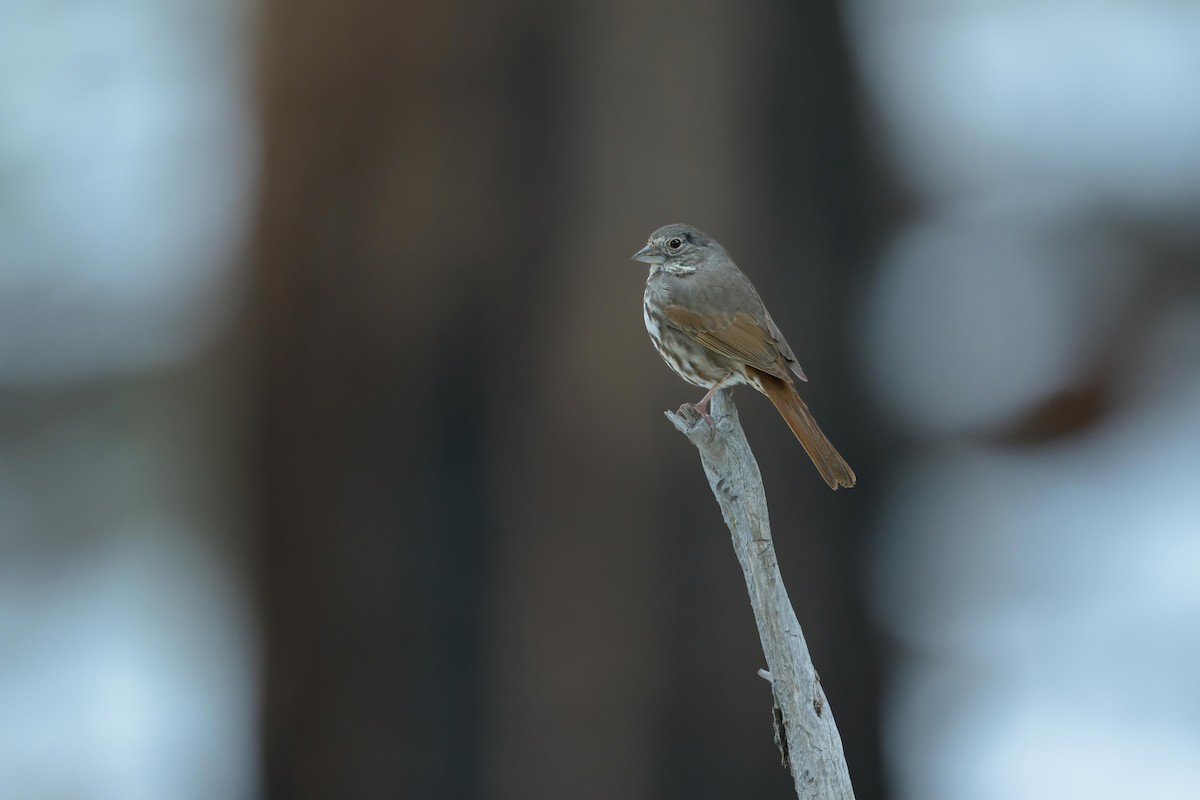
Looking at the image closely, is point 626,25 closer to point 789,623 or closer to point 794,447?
point 794,447

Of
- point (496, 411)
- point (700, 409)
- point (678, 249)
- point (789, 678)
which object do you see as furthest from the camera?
point (496, 411)

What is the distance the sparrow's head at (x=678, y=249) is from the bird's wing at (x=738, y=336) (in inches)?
8.7

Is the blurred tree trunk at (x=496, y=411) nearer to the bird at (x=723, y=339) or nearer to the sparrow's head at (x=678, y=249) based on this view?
the sparrow's head at (x=678, y=249)

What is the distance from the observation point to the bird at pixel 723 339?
2391 mm

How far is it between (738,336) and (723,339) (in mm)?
34

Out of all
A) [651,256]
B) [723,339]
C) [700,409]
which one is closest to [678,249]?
[651,256]

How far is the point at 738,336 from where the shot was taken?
243cm

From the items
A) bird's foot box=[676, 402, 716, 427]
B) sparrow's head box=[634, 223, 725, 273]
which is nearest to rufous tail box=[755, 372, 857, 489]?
bird's foot box=[676, 402, 716, 427]

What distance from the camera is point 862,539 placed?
4.70m

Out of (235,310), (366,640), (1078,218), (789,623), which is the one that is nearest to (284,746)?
(366,640)

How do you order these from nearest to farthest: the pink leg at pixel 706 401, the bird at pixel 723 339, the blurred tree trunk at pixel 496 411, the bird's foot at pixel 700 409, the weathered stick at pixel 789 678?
the weathered stick at pixel 789 678 < the bird's foot at pixel 700 409 < the pink leg at pixel 706 401 < the bird at pixel 723 339 < the blurred tree trunk at pixel 496 411

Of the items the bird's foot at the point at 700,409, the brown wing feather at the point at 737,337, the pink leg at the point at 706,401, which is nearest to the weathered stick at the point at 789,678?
the bird's foot at the point at 700,409

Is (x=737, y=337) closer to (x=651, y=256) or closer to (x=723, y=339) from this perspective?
(x=723, y=339)

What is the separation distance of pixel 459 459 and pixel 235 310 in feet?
3.81
